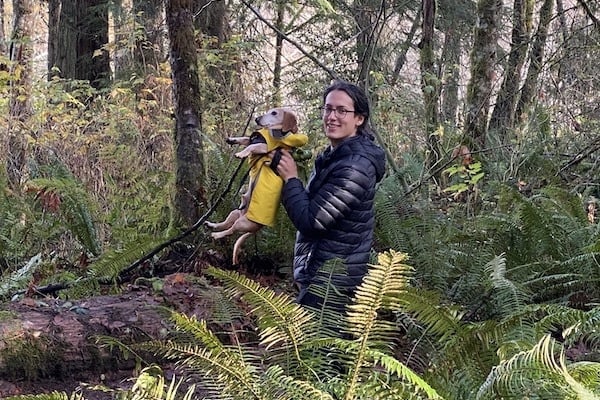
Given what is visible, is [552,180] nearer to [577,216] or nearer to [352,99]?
[577,216]

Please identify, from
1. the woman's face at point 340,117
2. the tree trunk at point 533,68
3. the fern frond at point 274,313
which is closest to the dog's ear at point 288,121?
the woman's face at point 340,117

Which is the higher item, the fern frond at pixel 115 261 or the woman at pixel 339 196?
the woman at pixel 339 196

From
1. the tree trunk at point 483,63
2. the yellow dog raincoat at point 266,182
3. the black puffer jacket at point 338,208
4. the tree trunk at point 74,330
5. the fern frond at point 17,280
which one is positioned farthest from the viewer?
the tree trunk at point 483,63

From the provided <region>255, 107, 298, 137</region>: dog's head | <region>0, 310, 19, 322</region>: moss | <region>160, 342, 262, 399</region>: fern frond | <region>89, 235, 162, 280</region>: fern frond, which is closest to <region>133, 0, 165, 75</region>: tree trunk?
<region>89, 235, 162, 280</region>: fern frond

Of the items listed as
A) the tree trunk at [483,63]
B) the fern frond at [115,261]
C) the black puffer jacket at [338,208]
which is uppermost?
the tree trunk at [483,63]

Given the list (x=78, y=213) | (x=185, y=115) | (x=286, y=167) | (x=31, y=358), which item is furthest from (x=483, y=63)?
(x=31, y=358)

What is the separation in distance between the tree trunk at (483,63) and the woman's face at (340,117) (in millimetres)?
4932

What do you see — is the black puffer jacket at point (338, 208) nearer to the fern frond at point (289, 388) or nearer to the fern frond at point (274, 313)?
the fern frond at point (274, 313)

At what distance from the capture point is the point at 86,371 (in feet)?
12.5

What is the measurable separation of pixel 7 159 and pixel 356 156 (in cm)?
633

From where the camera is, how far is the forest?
2.60 meters

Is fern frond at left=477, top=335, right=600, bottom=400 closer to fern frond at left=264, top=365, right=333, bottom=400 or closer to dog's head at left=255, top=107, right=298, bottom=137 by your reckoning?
fern frond at left=264, top=365, right=333, bottom=400

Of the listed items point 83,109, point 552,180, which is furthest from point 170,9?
point 83,109

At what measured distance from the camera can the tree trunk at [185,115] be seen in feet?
16.7
